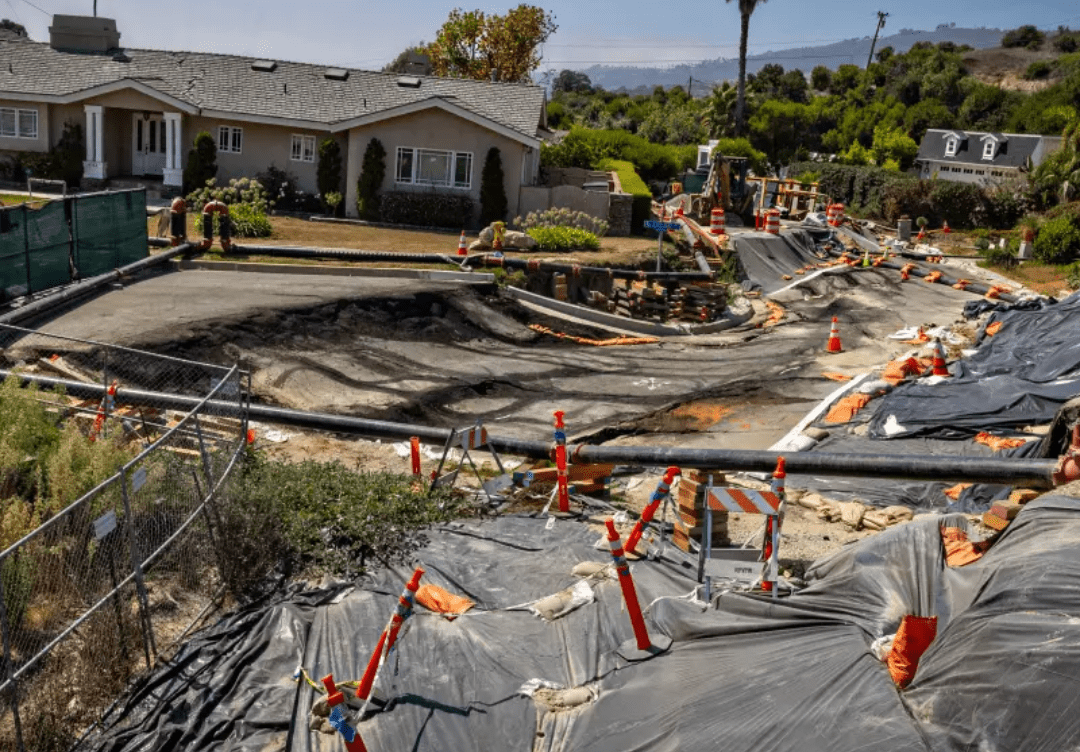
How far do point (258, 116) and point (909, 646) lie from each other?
32596 millimetres

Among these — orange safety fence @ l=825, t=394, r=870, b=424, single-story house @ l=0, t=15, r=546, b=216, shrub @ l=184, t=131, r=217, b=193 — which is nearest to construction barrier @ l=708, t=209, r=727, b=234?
single-story house @ l=0, t=15, r=546, b=216

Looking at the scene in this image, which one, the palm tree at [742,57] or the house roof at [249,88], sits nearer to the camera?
the house roof at [249,88]

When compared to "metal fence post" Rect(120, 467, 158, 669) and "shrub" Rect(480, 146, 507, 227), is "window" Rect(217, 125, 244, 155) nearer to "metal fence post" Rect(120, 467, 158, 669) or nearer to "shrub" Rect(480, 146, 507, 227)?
"shrub" Rect(480, 146, 507, 227)

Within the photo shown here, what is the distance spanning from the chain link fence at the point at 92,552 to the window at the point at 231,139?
25140 mm

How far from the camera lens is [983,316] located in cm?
2825

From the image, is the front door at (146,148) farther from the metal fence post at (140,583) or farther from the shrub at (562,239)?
the metal fence post at (140,583)

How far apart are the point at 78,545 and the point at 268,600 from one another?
1.57m

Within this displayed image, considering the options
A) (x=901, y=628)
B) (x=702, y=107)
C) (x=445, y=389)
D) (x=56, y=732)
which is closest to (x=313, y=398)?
(x=445, y=389)

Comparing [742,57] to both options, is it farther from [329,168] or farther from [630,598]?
[630,598]

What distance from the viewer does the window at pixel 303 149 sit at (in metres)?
36.5

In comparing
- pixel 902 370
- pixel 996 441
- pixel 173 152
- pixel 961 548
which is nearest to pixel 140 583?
pixel 961 548

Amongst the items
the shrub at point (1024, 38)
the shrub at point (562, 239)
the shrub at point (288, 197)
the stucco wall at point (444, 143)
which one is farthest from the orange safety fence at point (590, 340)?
the shrub at point (1024, 38)

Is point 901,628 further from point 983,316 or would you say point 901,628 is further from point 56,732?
point 983,316

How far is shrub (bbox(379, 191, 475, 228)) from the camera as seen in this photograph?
34.7 meters
